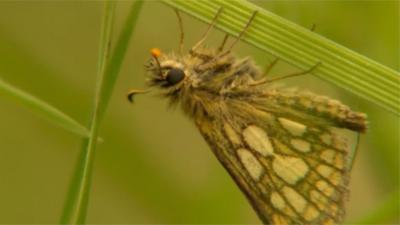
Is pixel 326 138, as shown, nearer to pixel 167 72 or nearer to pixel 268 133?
pixel 268 133

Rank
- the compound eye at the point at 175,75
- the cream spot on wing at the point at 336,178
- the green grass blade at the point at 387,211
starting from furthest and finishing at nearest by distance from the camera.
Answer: the green grass blade at the point at 387,211 → the compound eye at the point at 175,75 → the cream spot on wing at the point at 336,178

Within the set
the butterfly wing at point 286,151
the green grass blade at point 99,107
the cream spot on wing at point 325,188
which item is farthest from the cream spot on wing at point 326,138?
the green grass blade at point 99,107

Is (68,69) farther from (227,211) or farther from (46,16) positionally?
(227,211)

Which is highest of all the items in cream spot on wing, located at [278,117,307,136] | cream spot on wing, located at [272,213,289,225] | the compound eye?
the compound eye

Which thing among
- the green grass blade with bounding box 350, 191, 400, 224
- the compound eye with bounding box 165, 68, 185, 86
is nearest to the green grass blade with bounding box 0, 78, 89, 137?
the compound eye with bounding box 165, 68, 185, 86

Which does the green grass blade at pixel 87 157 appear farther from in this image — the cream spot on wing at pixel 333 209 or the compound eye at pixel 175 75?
the cream spot on wing at pixel 333 209

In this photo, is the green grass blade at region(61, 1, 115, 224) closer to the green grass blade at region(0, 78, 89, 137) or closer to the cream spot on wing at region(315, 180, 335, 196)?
the green grass blade at region(0, 78, 89, 137)
